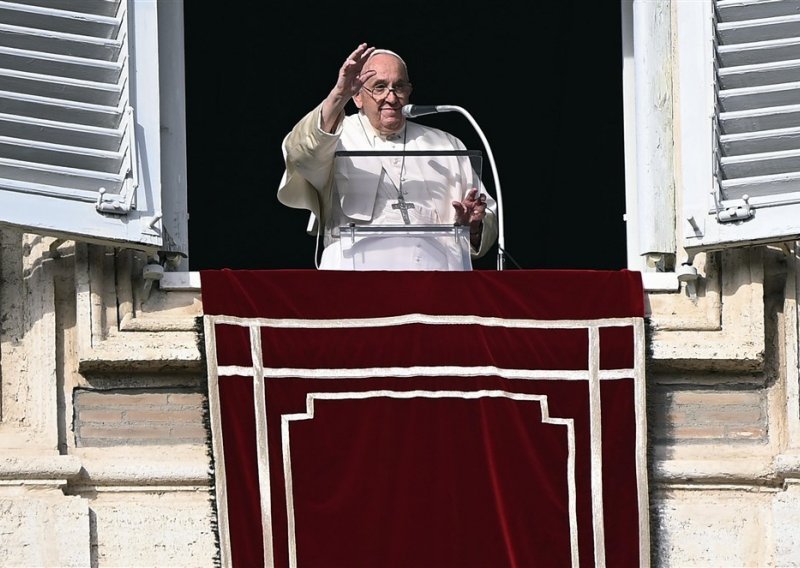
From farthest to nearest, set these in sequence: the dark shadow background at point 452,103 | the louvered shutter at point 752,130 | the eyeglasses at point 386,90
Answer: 1. the dark shadow background at point 452,103
2. the eyeglasses at point 386,90
3. the louvered shutter at point 752,130

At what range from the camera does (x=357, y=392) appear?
9383mm

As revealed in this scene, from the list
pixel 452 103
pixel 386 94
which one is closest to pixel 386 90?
pixel 386 94

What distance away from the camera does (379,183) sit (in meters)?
9.89

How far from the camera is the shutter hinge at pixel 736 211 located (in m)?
9.45

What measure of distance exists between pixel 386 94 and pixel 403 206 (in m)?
0.53

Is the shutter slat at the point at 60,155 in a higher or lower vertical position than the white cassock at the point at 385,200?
higher

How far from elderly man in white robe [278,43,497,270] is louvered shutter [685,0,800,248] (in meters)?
0.80

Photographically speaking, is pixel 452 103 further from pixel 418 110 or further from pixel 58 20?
pixel 58 20

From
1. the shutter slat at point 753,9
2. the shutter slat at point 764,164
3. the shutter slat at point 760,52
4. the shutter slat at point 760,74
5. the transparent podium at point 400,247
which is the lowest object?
the transparent podium at point 400,247

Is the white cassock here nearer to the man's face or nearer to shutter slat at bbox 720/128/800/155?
the man's face

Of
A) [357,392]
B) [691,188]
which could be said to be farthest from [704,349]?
[357,392]

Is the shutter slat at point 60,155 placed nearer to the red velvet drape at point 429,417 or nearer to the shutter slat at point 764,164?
the red velvet drape at point 429,417

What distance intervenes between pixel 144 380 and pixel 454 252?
1098 millimetres

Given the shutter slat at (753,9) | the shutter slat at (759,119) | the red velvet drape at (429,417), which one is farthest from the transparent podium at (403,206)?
the shutter slat at (753,9)
